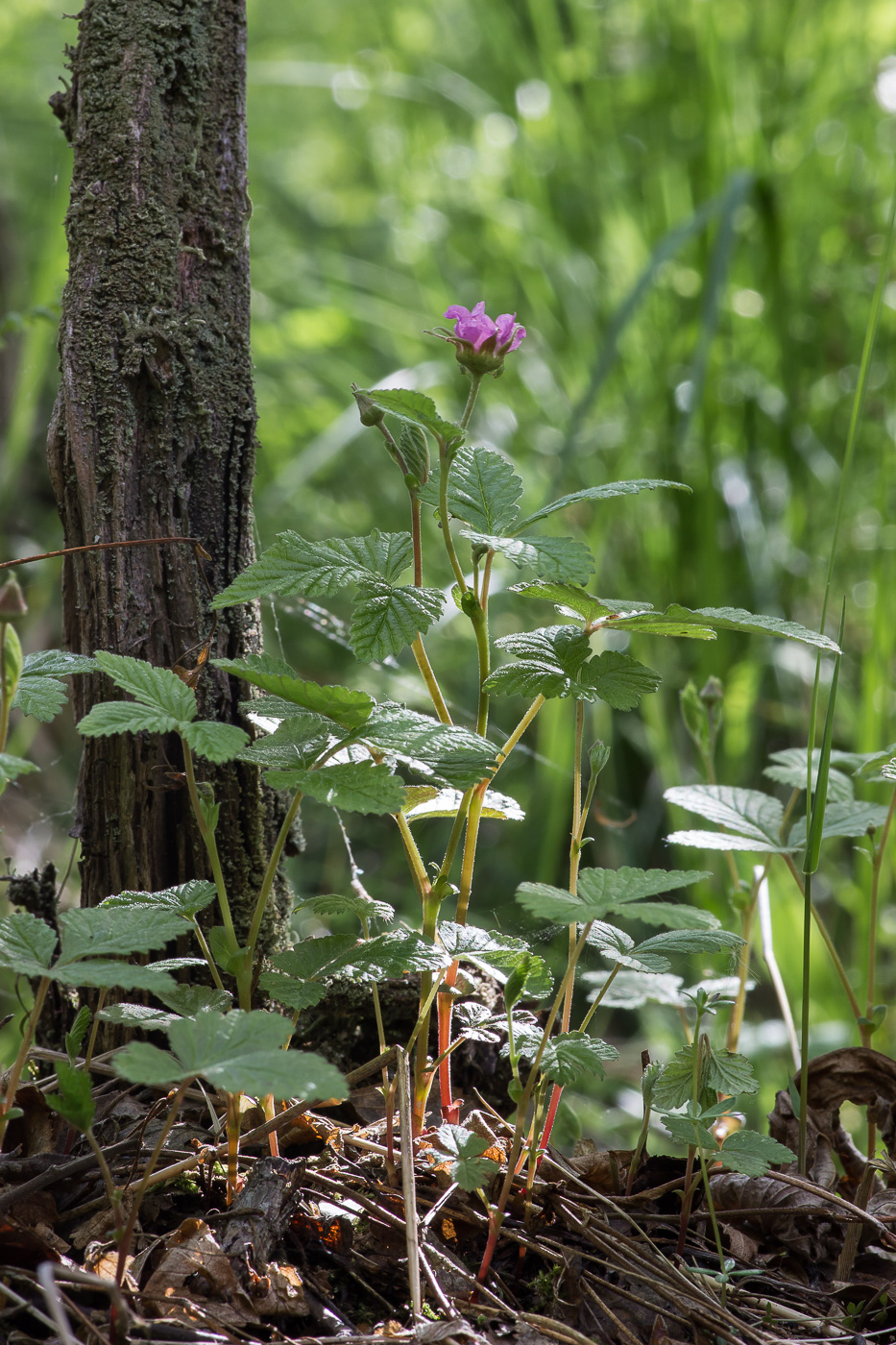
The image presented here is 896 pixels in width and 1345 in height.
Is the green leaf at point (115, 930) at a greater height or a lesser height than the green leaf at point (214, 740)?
lesser

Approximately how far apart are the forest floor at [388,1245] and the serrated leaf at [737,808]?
0.28m

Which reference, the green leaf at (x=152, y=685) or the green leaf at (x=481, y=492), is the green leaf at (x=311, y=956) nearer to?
the green leaf at (x=152, y=685)

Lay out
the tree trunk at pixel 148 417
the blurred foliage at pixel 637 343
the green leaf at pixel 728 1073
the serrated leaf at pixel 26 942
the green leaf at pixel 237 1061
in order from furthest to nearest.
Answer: the blurred foliage at pixel 637 343 → the tree trunk at pixel 148 417 → the green leaf at pixel 728 1073 → the serrated leaf at pixel 26 942 → the green leaf at pixel 237 1061

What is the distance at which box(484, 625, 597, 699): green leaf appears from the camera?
0.67 m

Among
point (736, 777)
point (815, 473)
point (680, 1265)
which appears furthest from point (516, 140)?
point (680, 1265)

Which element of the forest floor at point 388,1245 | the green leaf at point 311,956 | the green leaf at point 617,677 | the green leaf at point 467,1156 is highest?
the green leaf at point 617,677

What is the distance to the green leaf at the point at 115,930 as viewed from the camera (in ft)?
1.82

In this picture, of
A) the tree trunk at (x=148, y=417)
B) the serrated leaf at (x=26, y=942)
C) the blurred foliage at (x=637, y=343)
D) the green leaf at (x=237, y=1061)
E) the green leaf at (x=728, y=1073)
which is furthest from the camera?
the blurred foliage at (x=637, y=343)

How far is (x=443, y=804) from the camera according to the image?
77 centimetres

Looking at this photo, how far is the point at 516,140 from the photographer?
2363mm

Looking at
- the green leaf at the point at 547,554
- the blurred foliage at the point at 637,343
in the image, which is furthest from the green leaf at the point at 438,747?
the blurred foliage at the point at 637,343

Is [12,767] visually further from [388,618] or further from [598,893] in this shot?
[598,893]

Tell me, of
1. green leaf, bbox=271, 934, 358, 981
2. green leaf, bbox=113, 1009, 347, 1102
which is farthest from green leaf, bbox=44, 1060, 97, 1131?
green leaf, bbox=271, 934, 358, 981

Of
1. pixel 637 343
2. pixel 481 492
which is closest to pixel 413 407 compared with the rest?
pixel 481 492
